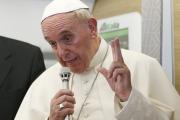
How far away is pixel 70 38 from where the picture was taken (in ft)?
6.97

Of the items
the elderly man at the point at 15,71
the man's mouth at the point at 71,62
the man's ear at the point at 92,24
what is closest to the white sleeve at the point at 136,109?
the man's mouth at the point at 71,62

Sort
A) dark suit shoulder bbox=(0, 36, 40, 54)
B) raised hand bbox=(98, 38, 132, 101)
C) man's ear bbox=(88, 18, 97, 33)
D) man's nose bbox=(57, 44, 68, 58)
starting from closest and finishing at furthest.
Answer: raised hand bbox=(98, 38, 132, 101) < man's nose bbox=(57, 44, 68, 58) < man's ear bbox=(88, 18, 97, 33) < dark suit shoulder bbox=(0, 36, 40, 54)

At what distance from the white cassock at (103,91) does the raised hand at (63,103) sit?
0.27m

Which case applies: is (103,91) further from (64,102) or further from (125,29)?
(125,29)

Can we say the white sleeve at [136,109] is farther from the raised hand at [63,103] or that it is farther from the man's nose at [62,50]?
the man's nose at [62,50]

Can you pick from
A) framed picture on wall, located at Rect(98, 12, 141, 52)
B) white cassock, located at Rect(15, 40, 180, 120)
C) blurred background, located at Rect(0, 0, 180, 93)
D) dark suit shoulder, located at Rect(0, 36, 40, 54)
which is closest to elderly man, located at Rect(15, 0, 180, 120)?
white cassock, located at Rect(15, 40, 180, 120)

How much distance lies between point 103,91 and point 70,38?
13.3 inches

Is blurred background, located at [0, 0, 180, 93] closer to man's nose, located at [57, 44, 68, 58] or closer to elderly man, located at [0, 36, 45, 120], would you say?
elderly man, located at [0, 36, 45, 120]

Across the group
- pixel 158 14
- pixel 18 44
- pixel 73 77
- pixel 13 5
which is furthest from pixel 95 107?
pixel 13 5

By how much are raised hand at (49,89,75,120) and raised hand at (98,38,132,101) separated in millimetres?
192

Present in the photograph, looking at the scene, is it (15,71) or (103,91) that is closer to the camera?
(103,91)

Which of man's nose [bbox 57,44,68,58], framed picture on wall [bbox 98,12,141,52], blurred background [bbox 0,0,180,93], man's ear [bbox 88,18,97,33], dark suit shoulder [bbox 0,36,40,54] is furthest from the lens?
dark suit shoulder [bbox 0,36,40,54]

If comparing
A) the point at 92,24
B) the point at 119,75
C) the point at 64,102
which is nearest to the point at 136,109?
the point at 119,75

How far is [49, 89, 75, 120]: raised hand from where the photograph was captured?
6.14 ft
